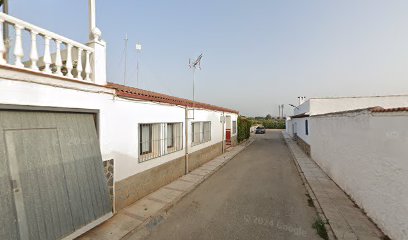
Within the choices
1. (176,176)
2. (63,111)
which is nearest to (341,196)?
(176,176)

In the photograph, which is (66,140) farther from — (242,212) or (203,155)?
(203,155)

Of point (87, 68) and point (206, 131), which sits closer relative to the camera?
point (87, 68)

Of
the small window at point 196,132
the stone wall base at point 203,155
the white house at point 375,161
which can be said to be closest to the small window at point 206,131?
the stone wall base at point 203,155

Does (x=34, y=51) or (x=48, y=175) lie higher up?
(x=34, y=51)

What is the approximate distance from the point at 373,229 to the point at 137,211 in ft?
20.3

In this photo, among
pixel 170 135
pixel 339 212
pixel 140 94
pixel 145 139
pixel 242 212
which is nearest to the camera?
pixel 339 212

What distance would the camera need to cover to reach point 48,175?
428cm

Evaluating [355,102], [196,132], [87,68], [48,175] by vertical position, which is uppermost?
[87,68]

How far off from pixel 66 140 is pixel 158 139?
12.5ft

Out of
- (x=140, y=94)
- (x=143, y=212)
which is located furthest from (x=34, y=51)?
(x=143, y=212)

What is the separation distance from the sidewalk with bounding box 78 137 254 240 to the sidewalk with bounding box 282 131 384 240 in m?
4.54

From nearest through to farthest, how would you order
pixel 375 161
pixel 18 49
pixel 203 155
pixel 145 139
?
pixel 18 49, pixel 375 161, pixel 145 139, pixel 203 155

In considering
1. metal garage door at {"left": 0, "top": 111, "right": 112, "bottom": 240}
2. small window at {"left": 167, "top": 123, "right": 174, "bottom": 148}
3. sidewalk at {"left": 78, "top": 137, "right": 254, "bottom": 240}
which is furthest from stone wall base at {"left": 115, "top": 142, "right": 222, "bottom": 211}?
small window at {"left": 167, "top": 123, "right": 174, "bottom": 148}

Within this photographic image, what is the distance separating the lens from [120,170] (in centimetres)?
614
